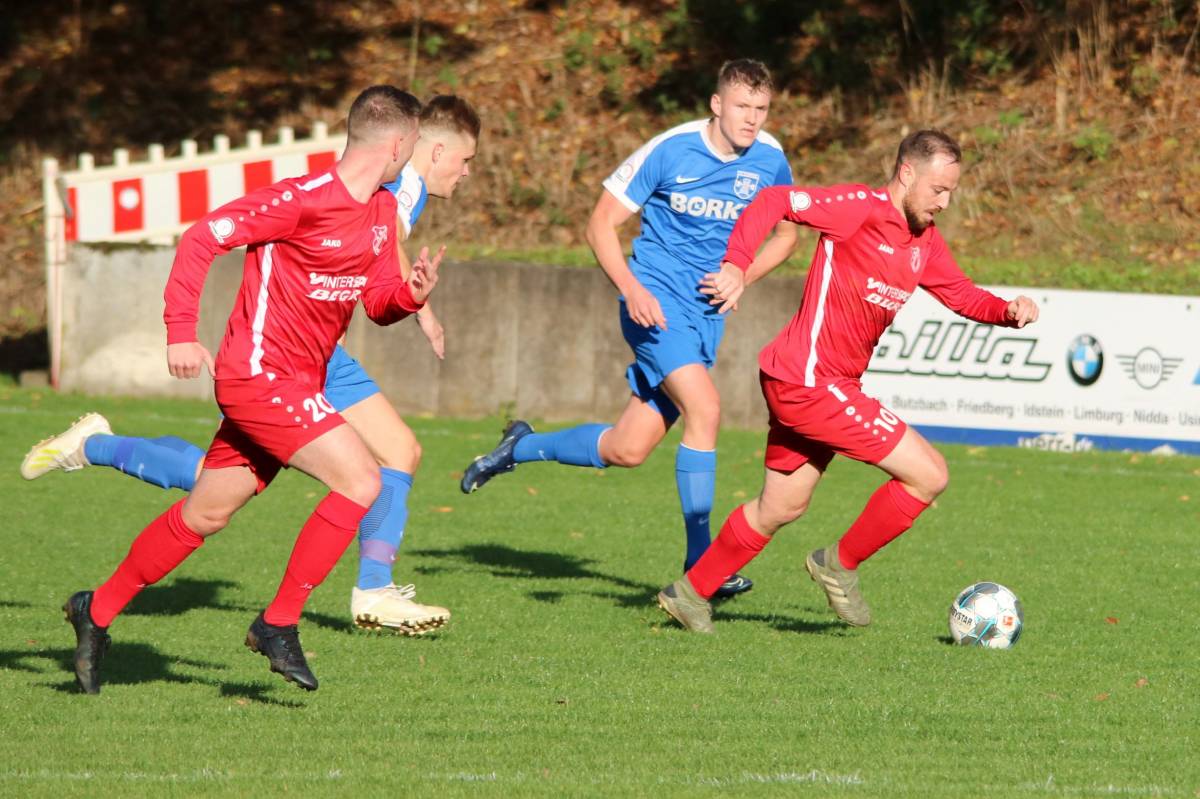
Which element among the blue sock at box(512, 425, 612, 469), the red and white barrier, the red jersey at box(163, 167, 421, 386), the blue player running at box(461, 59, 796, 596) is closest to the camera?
the red jersey at box(163, 167, 421, 386)

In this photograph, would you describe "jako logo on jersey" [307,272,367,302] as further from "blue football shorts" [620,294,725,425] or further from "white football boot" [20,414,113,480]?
"blue football shorts" [620,294,725,425]

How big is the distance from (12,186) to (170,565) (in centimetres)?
1798

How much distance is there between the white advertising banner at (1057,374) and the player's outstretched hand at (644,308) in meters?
7.04

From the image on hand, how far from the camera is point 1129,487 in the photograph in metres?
12.7

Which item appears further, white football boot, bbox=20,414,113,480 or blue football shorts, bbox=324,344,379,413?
white football boot, bbox=20,414,113,480

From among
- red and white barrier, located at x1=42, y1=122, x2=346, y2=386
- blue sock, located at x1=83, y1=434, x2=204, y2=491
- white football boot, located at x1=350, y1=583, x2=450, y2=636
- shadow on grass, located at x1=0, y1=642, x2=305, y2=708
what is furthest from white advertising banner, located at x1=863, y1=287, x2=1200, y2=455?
shadow on grass, located at x1=0, y1=642, x2=305, y2=708

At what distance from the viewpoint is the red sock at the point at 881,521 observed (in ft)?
23.1

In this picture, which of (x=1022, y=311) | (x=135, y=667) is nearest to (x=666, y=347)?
(x=1022, y=311)

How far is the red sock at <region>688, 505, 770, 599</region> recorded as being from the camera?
7.11m

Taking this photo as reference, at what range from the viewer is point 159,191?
17203mm

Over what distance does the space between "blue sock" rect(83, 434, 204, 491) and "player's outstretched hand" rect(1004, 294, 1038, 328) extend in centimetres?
343

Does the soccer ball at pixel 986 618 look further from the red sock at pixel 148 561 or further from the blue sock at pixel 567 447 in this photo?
the red sock at pixel 148 561

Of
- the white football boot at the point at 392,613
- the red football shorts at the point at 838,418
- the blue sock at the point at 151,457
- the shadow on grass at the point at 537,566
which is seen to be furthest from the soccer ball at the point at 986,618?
the blue sock at the point at 151,457

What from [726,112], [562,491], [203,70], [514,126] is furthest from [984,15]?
[726,112]
